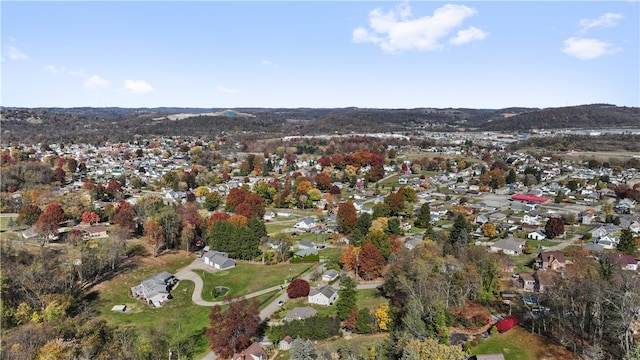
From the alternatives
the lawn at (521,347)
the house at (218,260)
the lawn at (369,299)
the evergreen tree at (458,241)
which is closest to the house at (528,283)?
the evergreen tree at (458,241)

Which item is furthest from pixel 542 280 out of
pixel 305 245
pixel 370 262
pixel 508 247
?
pixel 305 245

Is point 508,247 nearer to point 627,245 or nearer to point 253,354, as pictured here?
point 627,245

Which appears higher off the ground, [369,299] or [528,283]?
[528,283]

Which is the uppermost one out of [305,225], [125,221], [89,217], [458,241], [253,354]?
[458,241]

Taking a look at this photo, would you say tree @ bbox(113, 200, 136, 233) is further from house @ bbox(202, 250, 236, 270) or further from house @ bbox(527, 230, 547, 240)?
house @ bbox(527, 230, 547, 240)

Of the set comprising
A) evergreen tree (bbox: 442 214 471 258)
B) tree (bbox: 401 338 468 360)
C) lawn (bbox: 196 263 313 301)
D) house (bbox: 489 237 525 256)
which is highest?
tree (bbox: 401 338 468 360)

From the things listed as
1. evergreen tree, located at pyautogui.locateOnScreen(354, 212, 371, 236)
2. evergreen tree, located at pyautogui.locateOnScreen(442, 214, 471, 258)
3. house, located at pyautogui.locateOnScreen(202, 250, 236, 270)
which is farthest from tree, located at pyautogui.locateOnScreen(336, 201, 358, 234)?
house, located at pyautogui.locateOnScreen(202, 250, 236, 270)

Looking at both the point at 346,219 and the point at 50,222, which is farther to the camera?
the point at 346,219
